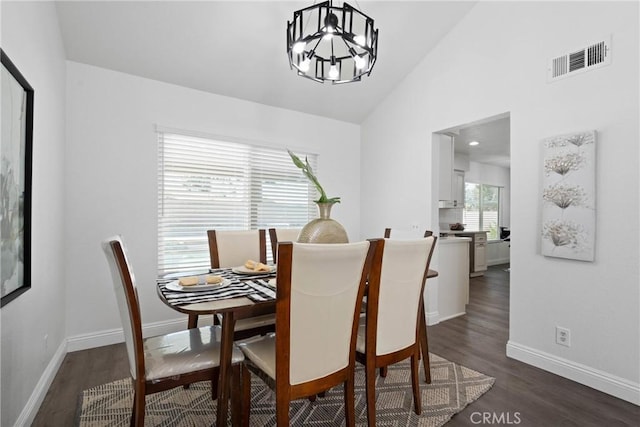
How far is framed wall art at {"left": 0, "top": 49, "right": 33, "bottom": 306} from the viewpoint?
153 cm

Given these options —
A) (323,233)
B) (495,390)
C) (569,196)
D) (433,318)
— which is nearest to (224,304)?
(323,233)

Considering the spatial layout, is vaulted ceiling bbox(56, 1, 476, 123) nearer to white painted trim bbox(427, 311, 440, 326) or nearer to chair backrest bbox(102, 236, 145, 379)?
chair backrest bbox(102, 236, 145, 379)

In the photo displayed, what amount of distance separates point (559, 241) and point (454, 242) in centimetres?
139

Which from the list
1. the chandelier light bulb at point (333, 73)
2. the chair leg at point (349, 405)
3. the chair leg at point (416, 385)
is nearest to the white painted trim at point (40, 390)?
the chair leg at point (349, 405)

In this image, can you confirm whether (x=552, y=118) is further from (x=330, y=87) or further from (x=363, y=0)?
(x=330, y=87)

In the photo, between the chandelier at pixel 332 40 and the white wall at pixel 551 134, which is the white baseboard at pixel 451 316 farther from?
the chandelier at pixel 332 40

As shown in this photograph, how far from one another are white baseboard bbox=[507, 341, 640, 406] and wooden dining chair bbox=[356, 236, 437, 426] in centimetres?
130

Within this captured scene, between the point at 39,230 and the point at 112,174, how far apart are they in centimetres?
100

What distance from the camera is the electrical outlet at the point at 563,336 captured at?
2418 millimetres

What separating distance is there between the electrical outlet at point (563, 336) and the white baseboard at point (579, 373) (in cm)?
12

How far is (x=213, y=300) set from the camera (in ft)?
5.02

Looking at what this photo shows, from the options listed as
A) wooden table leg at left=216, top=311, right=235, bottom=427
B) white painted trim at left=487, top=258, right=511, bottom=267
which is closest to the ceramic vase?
wooden table leg at left=216, top=311, right=235, bottom=427

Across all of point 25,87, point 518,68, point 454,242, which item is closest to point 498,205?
point 454,242

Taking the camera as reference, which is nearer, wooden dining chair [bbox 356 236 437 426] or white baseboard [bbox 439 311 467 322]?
wooden dining chair [bbox 356 236 437 426]
